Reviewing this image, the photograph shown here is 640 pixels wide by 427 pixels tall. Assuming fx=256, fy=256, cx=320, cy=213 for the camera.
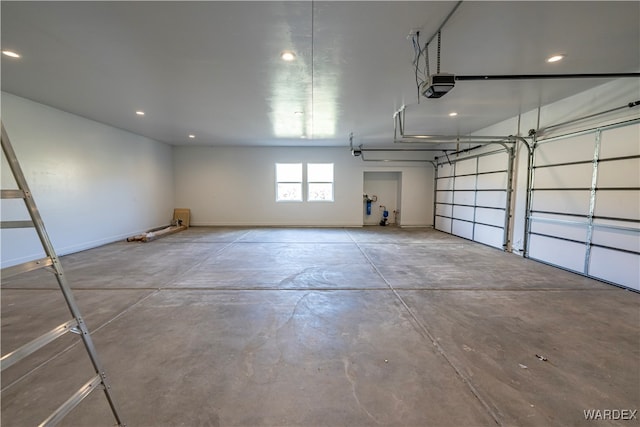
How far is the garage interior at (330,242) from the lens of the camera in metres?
1.69

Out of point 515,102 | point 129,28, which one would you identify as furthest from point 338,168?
point 129,28

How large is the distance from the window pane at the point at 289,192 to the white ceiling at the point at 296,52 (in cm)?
419

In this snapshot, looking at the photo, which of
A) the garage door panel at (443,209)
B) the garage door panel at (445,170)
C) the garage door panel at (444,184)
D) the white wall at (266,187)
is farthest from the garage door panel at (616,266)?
the white wall at (266,187)

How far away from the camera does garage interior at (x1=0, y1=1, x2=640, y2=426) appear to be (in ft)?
5.54

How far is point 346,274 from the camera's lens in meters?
3.99

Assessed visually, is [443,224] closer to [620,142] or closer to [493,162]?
[493,162]

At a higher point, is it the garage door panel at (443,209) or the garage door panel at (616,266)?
the garage door panel at (443,209)

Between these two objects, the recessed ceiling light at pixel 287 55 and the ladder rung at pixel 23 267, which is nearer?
the ladder rung at pixel 23 267

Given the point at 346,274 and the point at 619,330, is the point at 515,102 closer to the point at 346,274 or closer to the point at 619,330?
the point at 619,330

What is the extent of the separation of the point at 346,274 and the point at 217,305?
1.91 meters

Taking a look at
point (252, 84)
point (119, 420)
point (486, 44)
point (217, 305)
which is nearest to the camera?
point (119, 420)

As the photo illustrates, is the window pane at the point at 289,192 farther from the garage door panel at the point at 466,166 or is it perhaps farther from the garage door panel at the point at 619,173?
the garage door panel at the point at 619,173

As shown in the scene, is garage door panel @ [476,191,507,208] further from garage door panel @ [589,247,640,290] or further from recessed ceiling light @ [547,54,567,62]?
recessed ceiling light @ [547,54,567,62]

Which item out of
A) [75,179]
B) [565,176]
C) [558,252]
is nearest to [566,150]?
[565,176]
